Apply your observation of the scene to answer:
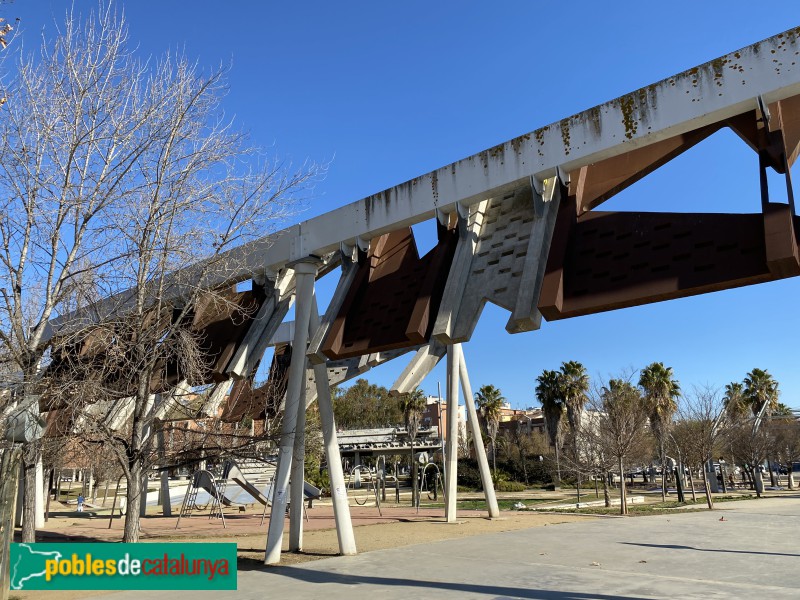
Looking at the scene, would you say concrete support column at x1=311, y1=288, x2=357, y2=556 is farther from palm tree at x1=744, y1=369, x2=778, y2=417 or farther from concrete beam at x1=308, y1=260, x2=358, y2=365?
palm tree at x1=744, y1=369, x2=778, y2=417

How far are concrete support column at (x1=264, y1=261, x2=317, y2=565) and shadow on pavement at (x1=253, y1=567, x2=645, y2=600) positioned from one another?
0.80 metres

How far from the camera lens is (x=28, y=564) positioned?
8.40 metres

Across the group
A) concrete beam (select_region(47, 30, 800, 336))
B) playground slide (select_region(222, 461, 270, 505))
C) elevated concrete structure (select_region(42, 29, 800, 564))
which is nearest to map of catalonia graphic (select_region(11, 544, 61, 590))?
elevated concrete structure (select_region(42, 29, 800, 564))

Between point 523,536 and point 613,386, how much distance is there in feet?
102

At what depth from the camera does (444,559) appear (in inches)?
457

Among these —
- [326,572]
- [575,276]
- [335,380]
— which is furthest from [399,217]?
[335,380]

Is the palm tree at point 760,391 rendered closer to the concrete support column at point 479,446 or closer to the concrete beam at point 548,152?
the concrete support column at point 479,446

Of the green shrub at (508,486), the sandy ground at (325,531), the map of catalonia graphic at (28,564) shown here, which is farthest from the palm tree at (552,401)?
the map of catalonia graphic at (28,564)

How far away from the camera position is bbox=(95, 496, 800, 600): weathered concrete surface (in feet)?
27.5

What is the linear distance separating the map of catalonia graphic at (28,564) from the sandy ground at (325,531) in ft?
12.3

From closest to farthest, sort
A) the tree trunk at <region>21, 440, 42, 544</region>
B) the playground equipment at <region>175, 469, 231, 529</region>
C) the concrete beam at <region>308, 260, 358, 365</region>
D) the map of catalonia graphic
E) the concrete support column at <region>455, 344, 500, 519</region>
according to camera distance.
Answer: the map of catalonia graphic < the tree trunk at <region>21, 440, 42, 544</region> < the concrete beam at <region>308, 260, 358, 365</region> < the concrete support column at <region>455, 344, 500, 519</region> < the playground equipment at <region>175, 469, 231, 529</region>

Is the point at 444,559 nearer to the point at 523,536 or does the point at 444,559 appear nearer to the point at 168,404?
the point at 523,536

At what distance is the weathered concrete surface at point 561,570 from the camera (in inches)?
329

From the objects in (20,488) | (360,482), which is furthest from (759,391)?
(20,488)
